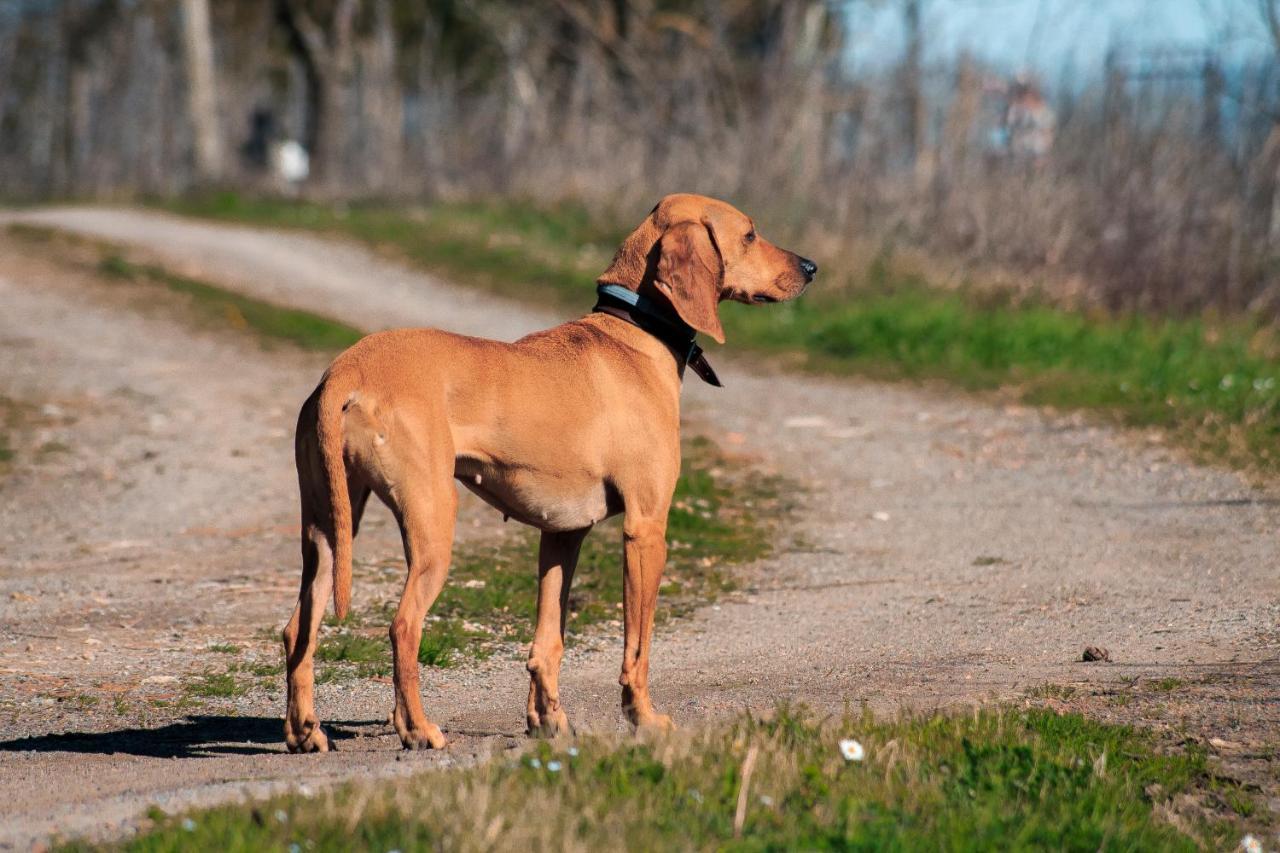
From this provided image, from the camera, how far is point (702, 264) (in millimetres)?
5105

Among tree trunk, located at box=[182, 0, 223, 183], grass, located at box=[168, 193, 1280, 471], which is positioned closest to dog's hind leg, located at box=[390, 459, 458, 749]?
grass, located at box=[168, 193, 1280, 471]

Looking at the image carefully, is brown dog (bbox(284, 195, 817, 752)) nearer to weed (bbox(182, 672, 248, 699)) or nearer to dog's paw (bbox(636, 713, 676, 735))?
dog's paw (bbox(636, 713, 676, 735))

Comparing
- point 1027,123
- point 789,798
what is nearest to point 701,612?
point 789,798

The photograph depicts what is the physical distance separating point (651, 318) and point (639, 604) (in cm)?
99

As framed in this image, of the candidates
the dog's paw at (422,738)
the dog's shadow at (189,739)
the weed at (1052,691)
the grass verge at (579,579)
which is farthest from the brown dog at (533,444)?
the weed at (1052,691)

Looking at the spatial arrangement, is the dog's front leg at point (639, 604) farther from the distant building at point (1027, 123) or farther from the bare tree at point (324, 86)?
the bare tree at point (324, 86)

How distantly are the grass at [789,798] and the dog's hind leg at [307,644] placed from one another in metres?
0.84

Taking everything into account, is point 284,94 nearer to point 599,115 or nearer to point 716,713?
point 599,115

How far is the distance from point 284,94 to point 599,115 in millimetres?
30068

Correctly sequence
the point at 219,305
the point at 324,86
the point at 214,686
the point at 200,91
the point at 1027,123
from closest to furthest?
the point at 214,686 < the point at 219,305 < the point at 1027,123 < the point at 200,91 < the point at 324,86

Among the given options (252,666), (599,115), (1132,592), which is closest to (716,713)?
(252,666)

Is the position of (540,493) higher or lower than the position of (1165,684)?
higher

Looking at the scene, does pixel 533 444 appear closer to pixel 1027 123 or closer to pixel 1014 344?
pixel 1014 344

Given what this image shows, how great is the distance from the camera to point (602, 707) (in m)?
5.12
